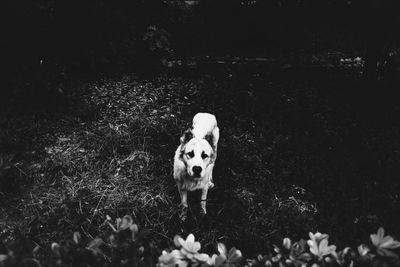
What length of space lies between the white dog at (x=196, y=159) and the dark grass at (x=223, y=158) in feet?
1.56

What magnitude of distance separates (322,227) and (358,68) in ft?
14.0

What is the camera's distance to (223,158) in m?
5.00

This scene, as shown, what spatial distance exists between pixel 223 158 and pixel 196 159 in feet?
5.24

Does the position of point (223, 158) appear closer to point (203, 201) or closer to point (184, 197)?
point (203, 201)

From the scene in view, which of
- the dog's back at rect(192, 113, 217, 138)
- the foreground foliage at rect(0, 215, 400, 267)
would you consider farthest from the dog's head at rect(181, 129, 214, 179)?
the foreground foliage at rect(0, 215, 400, 267)

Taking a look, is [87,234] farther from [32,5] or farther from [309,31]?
[309,31]

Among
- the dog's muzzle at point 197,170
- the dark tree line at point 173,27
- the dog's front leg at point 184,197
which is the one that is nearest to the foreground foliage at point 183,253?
the dog's muzzle at point 197,170

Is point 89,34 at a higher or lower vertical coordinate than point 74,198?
higher

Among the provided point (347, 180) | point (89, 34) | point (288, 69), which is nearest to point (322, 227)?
point (347, 180)

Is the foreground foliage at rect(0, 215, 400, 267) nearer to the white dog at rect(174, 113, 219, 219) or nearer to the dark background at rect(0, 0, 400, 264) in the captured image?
the white dog at rect(174, 113, 219, 219)

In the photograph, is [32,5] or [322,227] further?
[32,5]

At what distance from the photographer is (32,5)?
5895mm

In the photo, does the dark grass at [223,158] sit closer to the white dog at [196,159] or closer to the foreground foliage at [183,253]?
the white dog at [196,159]

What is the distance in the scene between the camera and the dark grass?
13.3 feet
